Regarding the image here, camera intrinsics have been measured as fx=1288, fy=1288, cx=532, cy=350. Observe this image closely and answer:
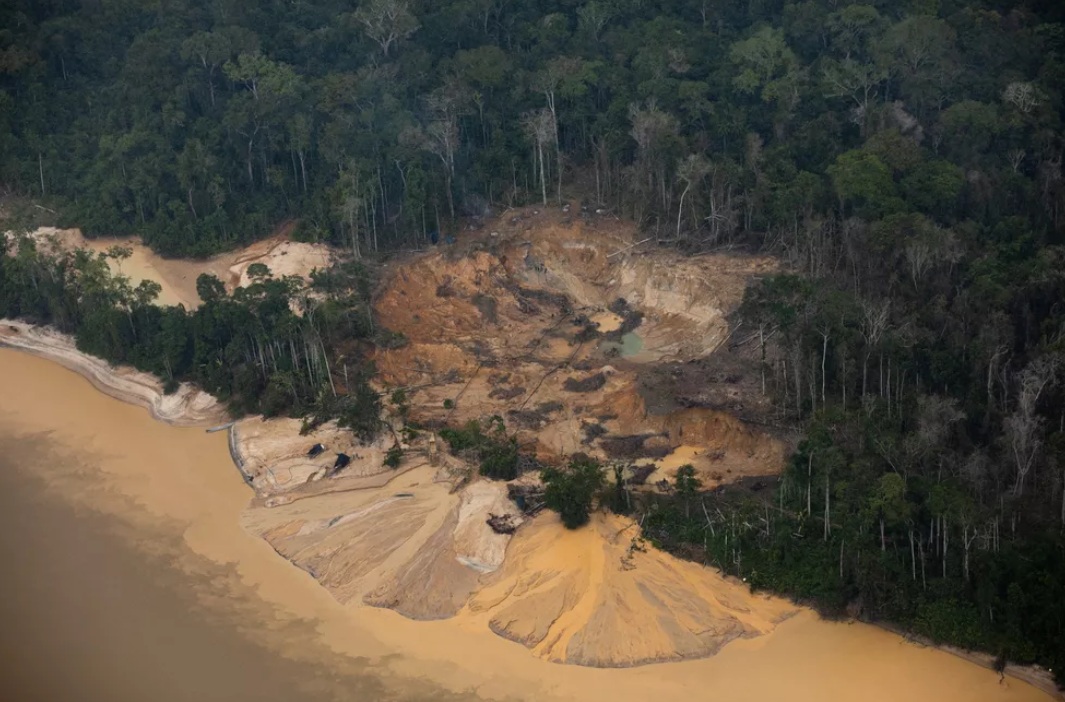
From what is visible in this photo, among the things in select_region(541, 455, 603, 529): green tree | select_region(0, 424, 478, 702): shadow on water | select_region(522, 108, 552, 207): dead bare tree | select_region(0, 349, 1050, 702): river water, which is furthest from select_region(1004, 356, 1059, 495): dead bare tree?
select_region(522, 108, 552, 207): dead bare tree

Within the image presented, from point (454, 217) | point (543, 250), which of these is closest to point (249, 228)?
point (454, 217)

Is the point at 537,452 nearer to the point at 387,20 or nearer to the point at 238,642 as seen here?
the point at 238,642

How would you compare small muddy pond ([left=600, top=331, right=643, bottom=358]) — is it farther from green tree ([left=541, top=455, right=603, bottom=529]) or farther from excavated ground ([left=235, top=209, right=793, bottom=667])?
green tree ([left=541, top=455, right=603, bottom=529])

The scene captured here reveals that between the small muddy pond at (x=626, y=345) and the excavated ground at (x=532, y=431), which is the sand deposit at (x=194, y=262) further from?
the small muddy pond at (x=626, y=345)

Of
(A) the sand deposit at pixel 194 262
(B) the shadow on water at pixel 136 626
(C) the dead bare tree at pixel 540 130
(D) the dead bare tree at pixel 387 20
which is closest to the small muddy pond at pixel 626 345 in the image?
(C) the dead bare tree at pixel 540 130

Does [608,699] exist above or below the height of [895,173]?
below

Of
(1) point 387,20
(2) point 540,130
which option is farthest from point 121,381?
(1) point 387,20

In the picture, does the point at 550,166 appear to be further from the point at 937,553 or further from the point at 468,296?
the point at 937,553
